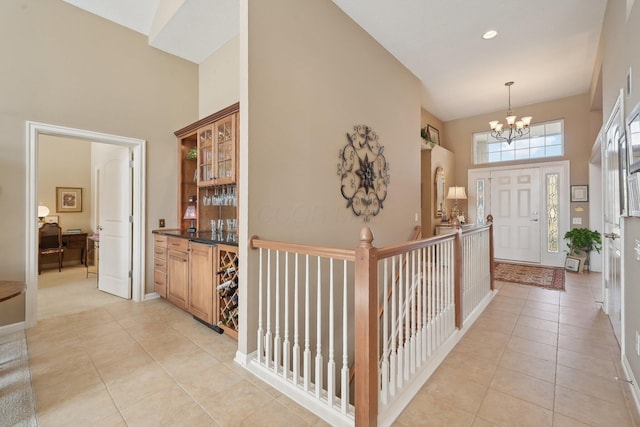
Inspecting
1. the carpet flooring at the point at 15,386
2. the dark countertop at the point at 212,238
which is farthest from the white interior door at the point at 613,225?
the carpet flooring at the point at 15,386

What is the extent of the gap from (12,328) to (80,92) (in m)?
2.57

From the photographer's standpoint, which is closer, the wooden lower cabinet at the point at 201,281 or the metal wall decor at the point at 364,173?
the wooden lower cabinet at the point at 201,281

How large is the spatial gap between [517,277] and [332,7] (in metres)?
5.11

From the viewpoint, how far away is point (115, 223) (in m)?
3.78

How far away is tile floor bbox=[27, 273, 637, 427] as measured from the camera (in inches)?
62.9

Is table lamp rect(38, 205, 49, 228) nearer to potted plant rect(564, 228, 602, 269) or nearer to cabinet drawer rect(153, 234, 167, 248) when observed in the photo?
cabinet drawer rect(153, 234, 167, 248)

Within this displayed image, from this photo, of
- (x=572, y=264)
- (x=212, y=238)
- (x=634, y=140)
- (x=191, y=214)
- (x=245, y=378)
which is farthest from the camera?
(x=572, y=264)

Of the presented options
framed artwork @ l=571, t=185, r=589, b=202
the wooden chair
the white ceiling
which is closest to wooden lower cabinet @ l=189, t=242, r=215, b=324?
the white ceiling

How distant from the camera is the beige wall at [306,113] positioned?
216 centimetres

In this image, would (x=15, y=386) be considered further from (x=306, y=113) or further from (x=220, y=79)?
(x=220, y=79)

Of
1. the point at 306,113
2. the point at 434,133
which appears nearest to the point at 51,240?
the point at 306,113

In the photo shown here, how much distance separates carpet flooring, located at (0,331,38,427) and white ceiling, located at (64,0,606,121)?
3594mm

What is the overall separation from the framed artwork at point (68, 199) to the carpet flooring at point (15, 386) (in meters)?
4.33

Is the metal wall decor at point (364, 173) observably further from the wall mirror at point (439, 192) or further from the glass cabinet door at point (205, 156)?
the wall mirror at point (439, 192)
